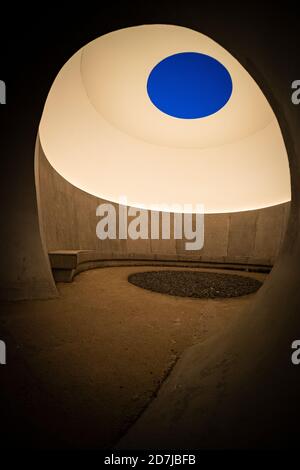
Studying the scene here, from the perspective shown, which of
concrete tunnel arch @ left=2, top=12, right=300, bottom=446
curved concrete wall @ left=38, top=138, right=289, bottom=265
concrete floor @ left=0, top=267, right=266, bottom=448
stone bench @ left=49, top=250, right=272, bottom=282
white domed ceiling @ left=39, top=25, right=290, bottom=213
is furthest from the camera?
stone bench @ left=49, top=250, right=272, bottom=282

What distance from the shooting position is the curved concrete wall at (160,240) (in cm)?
583

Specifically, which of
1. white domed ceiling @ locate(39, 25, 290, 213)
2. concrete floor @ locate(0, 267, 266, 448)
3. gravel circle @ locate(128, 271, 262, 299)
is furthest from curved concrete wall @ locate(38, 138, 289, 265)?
concrete floor @ locate(0, 267, 266, 448)

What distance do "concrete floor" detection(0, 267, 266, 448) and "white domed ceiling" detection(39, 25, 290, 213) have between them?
5.36 m

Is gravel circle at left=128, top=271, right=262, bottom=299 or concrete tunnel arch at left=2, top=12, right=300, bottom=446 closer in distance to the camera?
concrete tunnel arch at left=2, top=12, right=300, bottom=446

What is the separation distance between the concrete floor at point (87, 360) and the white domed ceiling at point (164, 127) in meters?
5.36

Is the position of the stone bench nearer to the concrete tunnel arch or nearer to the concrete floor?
the concrete floor

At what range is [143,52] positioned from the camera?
657cm

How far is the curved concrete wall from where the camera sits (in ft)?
19.1

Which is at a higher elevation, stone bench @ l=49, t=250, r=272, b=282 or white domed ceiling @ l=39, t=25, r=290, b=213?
white domed ceiling @ l=39, t=25, r=290, b=213

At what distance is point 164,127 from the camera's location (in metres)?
9.31

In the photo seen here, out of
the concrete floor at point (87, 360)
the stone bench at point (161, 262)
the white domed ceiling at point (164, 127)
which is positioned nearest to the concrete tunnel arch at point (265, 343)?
the concrete floor at point (87, 360)

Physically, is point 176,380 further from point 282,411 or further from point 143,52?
point 143,52
